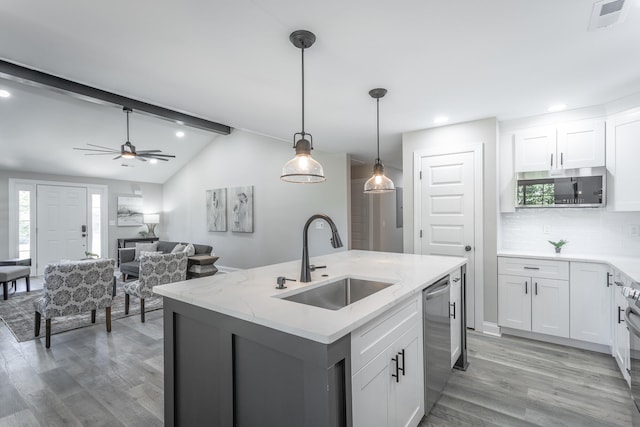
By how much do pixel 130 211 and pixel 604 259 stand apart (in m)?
9.46

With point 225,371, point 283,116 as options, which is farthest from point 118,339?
point 283,116

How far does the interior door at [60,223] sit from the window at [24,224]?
0.49 ft

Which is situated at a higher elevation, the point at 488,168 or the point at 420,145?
the point at 420,145

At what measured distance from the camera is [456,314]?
2473 mm

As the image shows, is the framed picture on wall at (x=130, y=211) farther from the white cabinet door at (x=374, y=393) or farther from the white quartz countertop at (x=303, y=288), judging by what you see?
the white cabinet door at (x=374, y=393)

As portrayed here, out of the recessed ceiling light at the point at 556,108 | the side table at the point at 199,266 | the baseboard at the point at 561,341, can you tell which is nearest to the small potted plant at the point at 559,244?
the baseboard at the point at 561,341

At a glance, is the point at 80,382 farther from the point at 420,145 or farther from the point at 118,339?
the point at 420,145

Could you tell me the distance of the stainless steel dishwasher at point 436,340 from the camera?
1.90m

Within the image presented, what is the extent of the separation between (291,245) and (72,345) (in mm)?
3568

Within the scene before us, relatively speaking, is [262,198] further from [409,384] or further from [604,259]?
[604,259]

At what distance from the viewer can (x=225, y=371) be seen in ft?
4.42

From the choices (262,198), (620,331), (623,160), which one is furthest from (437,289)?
(262,198)

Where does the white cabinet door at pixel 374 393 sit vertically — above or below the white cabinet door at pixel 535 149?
below

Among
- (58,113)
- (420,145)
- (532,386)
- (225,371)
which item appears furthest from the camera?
(58,113)
